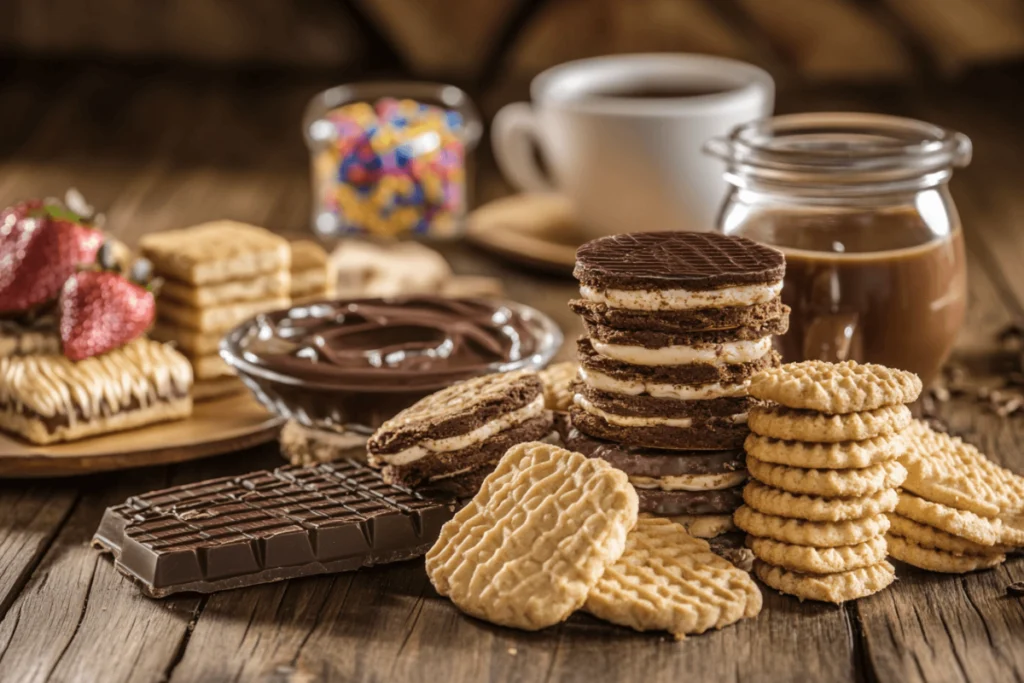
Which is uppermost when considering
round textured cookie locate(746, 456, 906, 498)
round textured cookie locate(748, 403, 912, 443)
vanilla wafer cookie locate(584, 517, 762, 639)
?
round textured cookie locate(748, 403, 912, 443)

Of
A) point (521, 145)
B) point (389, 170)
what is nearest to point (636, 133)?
point (521, 145)

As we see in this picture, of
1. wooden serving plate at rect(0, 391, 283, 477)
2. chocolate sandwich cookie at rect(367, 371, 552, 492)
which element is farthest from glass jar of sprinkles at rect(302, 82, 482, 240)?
chocolate sandwich cookie at rect(367, 371, 552, 492)

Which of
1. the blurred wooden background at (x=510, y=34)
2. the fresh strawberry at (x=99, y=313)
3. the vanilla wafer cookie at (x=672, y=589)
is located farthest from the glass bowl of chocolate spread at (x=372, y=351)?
the blurred wooden background at (x=510, y=34)

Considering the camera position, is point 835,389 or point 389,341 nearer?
point 835,389

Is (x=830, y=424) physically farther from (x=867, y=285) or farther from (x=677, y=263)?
(x=867, y=285)

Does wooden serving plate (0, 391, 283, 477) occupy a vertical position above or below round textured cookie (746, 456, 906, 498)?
below

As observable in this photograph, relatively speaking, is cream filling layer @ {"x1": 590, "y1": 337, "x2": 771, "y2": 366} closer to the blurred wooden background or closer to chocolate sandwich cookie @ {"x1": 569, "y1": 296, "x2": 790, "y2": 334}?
chocolate sandwich cookie @ {"x1": 569, "y1": 296, "x2": 790, "y2": 334}
